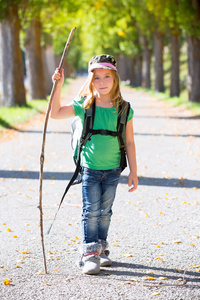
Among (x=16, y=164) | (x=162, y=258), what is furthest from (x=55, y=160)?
(x=162, y=258)

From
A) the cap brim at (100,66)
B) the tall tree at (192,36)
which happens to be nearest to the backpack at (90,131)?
the cap brim at (100,66)

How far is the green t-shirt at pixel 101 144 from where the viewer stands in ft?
13.5

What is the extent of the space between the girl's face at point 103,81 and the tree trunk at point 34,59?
21676 millimetres

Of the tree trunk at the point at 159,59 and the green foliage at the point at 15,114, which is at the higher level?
the tree trunk at the point at 159,59

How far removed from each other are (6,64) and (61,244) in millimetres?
16153

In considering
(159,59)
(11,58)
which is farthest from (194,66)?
(159,59)

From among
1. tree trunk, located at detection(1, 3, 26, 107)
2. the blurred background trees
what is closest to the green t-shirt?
the blurred background trees

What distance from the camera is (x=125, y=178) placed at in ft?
28.0

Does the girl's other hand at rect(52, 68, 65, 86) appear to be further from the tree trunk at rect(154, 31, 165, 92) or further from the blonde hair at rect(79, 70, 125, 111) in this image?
the tree trunk at rect(154, 31, 165, 92)

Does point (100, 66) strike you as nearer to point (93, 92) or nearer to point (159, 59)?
point (93, 92)

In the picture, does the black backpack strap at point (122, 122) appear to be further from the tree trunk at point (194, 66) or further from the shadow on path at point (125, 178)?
the tree trunk at point (194, 66)

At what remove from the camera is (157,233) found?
526 centimetres

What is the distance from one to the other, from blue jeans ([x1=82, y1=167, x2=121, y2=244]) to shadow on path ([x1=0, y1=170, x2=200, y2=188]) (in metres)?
3.65

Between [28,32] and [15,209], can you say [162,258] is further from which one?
[28,32]
